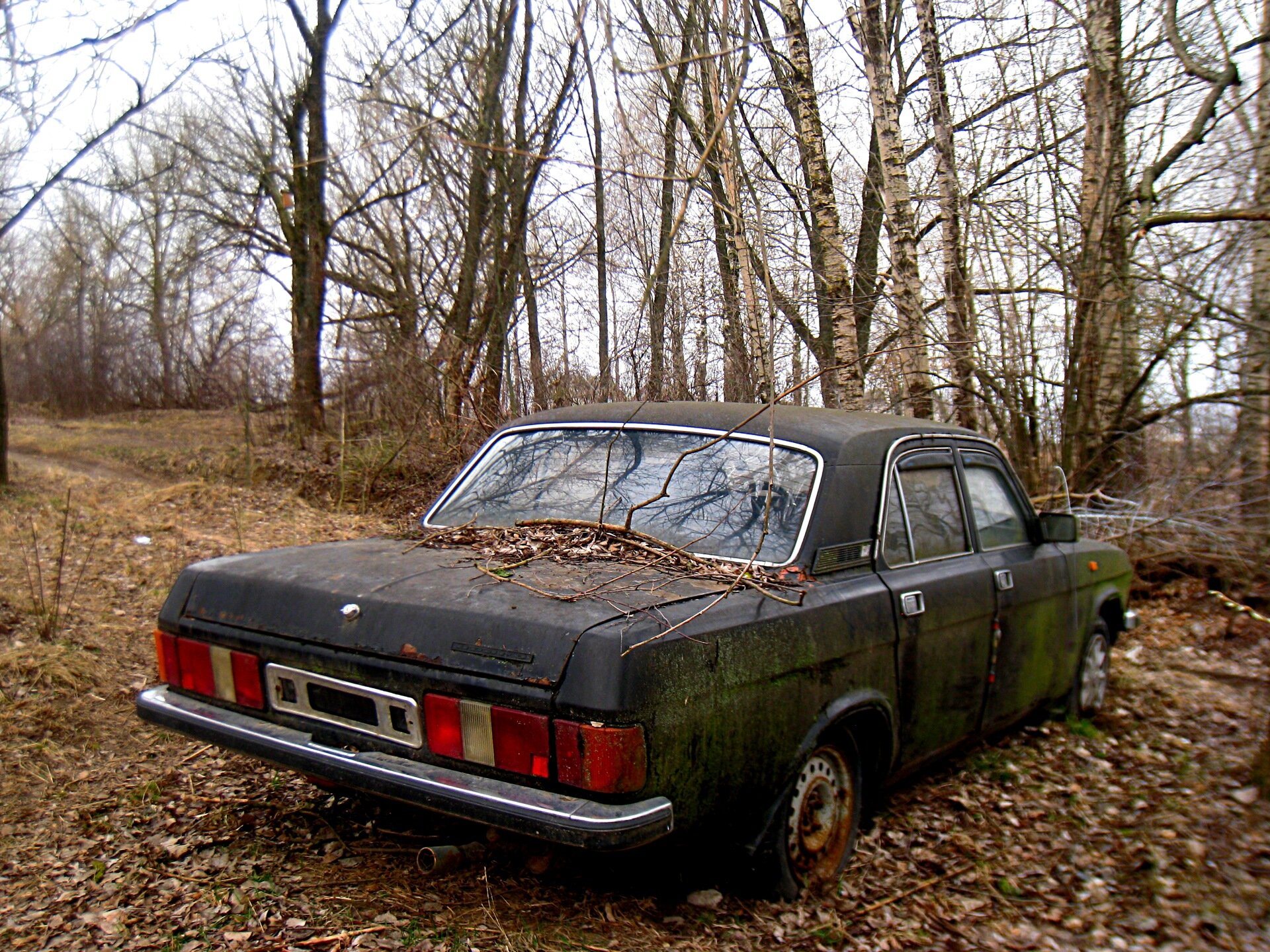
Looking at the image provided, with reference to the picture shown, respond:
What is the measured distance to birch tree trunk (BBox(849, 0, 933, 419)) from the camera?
31.3 feet

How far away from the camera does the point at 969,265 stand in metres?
10.1

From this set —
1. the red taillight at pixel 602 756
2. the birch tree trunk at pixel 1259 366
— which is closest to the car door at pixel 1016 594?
the birch tree trunk at pixel 1259 366

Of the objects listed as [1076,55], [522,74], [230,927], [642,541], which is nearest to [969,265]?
[1076,55]

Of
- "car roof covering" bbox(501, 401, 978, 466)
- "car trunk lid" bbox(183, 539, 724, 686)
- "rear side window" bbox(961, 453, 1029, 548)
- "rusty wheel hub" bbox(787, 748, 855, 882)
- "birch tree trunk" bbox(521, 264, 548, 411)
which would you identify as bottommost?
"rusty wheel hub" bbox(787, 748, 855, 882)

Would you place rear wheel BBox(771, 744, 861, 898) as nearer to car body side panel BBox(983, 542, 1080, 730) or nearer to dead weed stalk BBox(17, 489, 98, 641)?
car body side panel BBox(983, 542, 1080, 730)

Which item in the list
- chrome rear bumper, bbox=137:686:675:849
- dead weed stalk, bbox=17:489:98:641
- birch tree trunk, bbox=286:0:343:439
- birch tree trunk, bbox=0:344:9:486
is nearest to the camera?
chrome rear bumper, bbox=137:686:675:849

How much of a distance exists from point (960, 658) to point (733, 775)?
58.1 inches

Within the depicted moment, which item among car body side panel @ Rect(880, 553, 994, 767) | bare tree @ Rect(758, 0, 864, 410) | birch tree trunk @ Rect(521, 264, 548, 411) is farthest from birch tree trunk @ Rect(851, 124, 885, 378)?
Answer: car body side panel @ Rect(880, 553, 994, 767)

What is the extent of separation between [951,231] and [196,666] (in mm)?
8544

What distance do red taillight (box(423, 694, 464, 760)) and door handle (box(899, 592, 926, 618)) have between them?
1.66 m

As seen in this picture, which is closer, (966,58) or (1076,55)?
(1076,55)

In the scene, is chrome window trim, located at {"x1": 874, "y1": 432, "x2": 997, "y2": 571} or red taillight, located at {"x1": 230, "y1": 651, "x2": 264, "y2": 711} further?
chrome window trim, located at {"x1": 874, "y1": 432, "x2": 997, "y2": 571}

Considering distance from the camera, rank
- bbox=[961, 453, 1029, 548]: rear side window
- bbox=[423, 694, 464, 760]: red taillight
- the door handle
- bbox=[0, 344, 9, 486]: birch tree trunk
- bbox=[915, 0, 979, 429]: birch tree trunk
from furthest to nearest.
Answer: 1. bbox=[0, 344, 9, 486]: birch tree trunk
2. bbox=[915, 0, 979, 429]: birch tree trunk
3. bbox=[961, 453, 1029, 548]: rear side window
4. the door handle
5. bbox=[423, 694, 464, 760]: red taillight

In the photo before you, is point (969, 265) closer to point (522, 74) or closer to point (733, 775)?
point (522, 74)
